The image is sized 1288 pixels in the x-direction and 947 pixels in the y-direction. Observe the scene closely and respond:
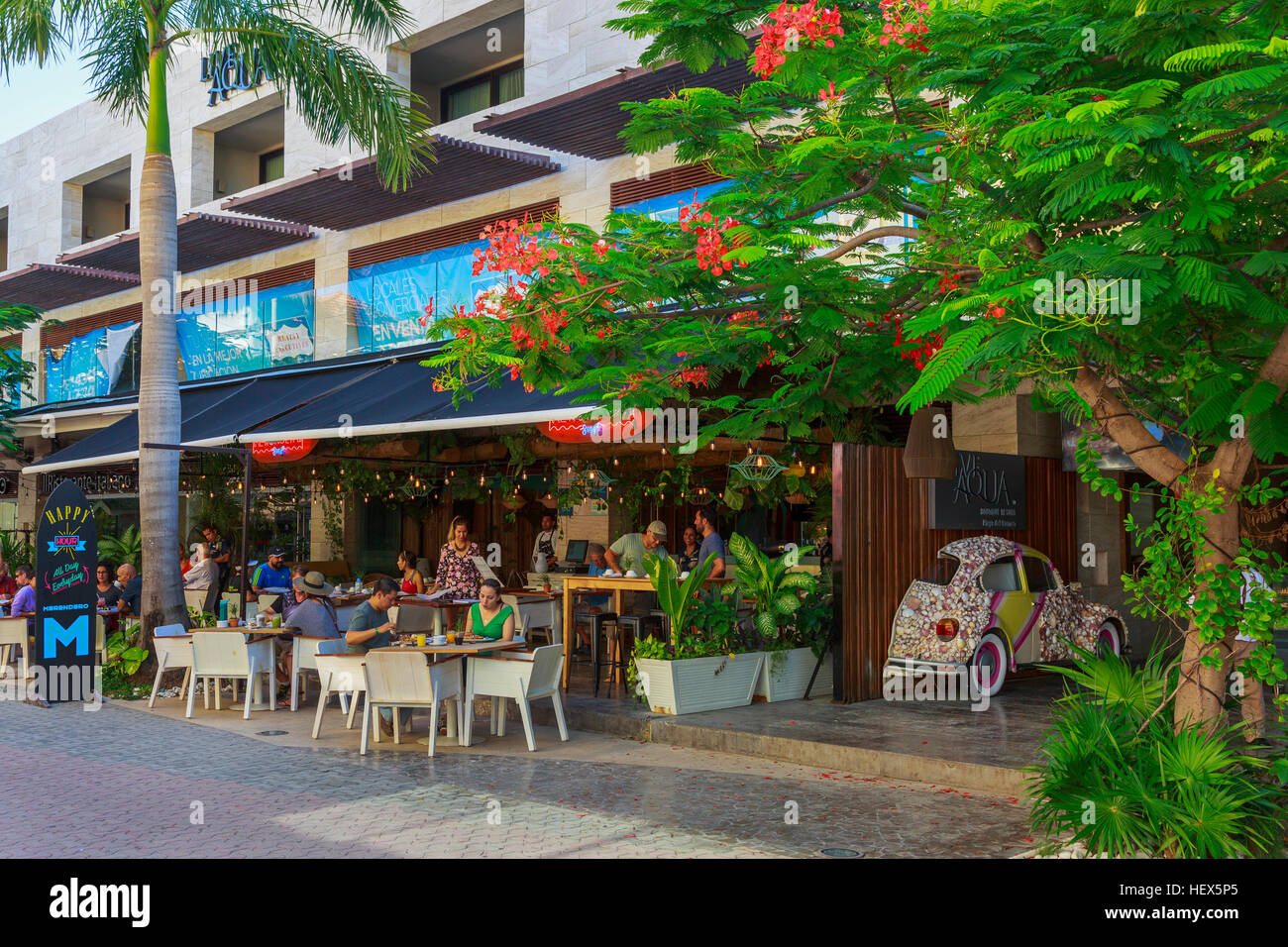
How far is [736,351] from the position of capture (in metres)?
9.45

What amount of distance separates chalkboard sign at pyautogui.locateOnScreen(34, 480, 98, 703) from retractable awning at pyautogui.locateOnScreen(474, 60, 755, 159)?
745 centimetres

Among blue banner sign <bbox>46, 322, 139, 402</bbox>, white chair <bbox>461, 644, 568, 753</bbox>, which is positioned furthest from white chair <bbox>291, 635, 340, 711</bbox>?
blue banner sign <bbox>46, 322, 139, 402</bbox>

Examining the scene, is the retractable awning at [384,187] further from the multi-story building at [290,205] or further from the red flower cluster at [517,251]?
the red flower cluster at [517,251]

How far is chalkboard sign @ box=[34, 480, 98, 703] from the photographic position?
12.6 metres

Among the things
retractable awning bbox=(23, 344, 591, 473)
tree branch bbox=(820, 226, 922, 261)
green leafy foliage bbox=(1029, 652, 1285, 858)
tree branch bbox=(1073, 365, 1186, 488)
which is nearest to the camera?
green leafy foliage bbox=(1029, 652, 1285, 858)

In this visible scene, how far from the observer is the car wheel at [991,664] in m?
11.7

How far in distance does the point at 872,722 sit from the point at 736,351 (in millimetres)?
3572

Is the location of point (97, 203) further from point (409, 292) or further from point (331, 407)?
point (331, 407)

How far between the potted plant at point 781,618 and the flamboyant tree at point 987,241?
8.26 feet

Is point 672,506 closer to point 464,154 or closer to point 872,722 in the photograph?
point 464,154

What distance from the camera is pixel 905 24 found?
6.75 meters

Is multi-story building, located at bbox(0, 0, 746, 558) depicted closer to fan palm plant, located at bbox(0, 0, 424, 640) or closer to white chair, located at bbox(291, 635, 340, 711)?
fan palm plant, located at bbox(0, 0, 424, 640)

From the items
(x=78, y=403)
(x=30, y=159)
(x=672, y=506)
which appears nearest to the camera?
(x=672, y=506)
